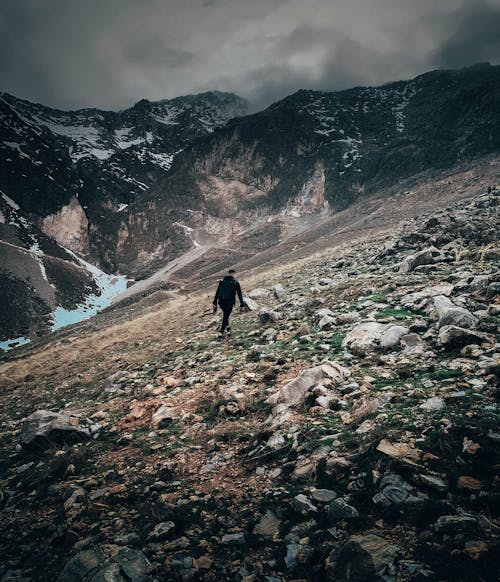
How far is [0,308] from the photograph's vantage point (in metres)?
82.9

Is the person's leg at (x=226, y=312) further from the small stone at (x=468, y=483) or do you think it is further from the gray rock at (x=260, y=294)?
the small stone at (x=468, y=483)

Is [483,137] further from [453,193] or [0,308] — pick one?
[0,308]

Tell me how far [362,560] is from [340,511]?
0.56 m

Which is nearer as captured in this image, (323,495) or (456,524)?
(456,524)

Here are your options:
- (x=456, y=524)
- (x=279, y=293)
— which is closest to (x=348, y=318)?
(x=456, y=524)

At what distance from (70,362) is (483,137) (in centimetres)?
8166

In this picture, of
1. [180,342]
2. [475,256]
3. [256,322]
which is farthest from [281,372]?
[475,256]

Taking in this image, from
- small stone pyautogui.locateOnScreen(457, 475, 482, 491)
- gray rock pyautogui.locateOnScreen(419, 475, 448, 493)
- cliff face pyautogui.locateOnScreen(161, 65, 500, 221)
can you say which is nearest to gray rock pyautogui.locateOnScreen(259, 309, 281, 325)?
gray rock pyautogui.locateOnScreen(419, 475, 448, 493)

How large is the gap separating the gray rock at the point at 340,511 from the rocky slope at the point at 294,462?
0.01 metres

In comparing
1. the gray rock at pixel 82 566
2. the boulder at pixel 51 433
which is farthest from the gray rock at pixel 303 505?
the boulder at pixel 51 433

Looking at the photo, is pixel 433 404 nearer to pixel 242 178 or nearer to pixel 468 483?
pixel 468 483

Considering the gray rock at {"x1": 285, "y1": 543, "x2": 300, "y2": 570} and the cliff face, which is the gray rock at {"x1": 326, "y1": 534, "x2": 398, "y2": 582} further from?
the cliff face

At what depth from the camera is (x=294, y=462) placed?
4.00 m

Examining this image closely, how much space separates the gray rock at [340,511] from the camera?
302 cm
